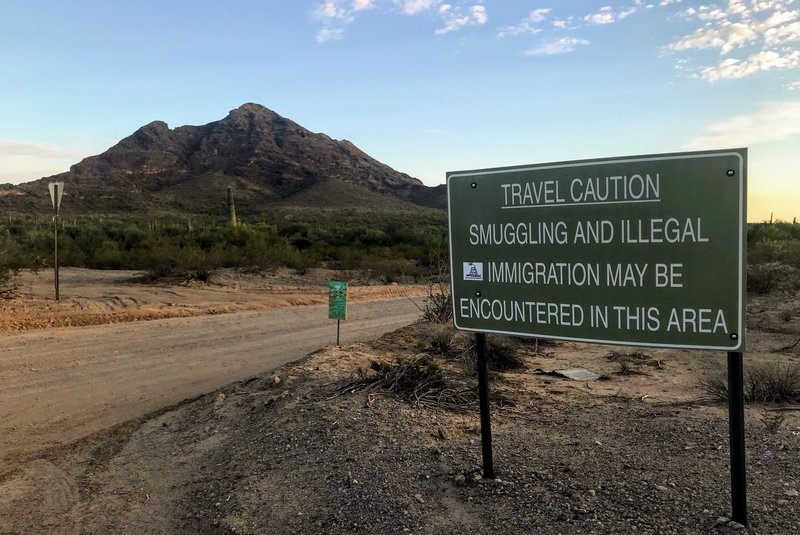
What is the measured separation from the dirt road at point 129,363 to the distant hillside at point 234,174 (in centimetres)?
6295

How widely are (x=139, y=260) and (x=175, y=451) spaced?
2017cm

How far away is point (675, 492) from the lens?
3717 millimetres

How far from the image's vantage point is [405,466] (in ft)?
14.3

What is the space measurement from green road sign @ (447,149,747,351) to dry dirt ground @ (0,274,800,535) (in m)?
1.00

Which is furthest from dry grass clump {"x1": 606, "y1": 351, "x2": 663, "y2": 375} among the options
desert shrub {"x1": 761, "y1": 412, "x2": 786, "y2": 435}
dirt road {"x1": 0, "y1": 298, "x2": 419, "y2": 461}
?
dirt road {"x1": 0, "y1": 298, "x2": 419, "y2": 461}

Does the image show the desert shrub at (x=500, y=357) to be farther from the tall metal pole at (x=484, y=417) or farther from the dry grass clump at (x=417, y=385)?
the tall metal pole at (x=484, y=417)

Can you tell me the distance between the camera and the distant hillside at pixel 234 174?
7662 centimetres

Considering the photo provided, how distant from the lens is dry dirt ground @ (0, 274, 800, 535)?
11.9 feet

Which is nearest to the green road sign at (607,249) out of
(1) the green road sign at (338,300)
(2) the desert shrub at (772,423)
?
(2) the desert shrub at (772,423)

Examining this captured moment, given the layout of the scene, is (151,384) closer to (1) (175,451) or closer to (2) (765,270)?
(1) (175,451)

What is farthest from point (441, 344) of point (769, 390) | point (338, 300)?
point (769, 390)

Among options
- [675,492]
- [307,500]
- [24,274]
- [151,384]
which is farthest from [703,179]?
[24,274]

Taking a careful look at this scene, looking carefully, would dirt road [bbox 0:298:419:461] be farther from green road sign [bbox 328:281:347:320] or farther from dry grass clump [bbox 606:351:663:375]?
dry grass clump [bbox 606:351:663:375]

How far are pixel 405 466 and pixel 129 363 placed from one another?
5.97m
